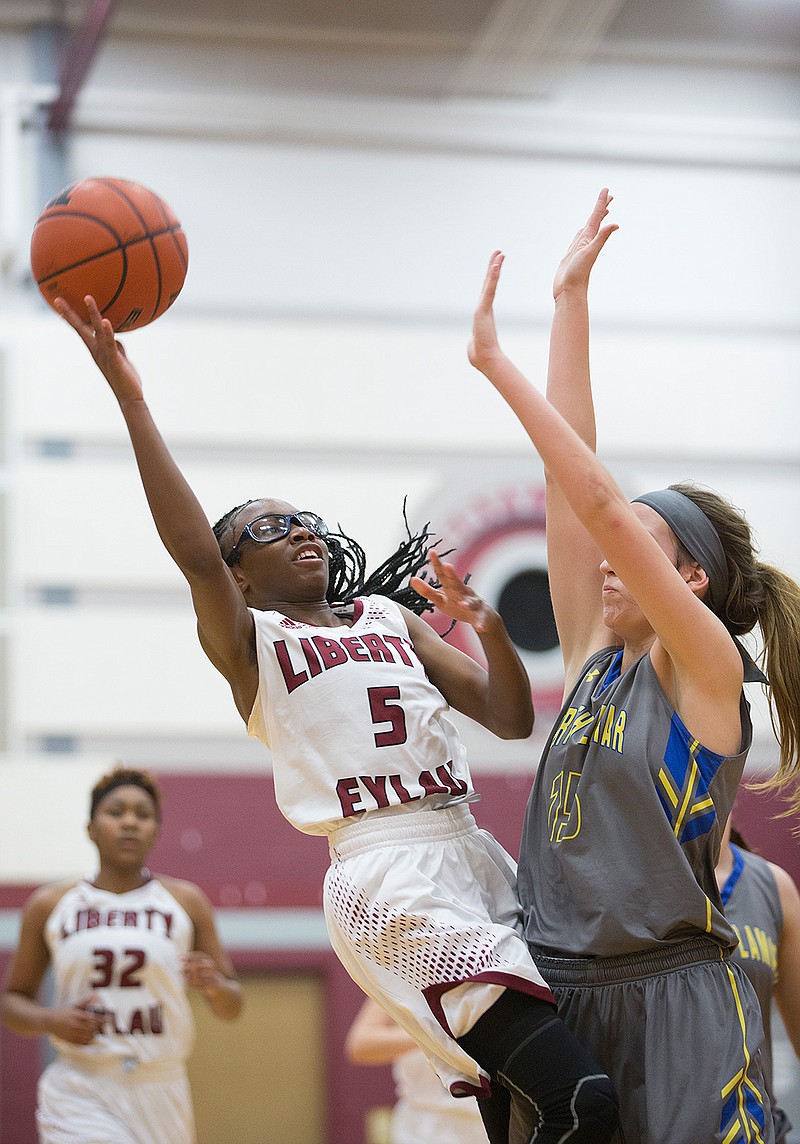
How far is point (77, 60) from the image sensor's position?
8.88 m

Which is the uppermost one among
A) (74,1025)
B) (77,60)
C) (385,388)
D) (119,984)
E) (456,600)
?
(77,60)

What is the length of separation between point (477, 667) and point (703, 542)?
2.13 ft

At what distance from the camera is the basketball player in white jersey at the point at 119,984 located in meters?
5.62

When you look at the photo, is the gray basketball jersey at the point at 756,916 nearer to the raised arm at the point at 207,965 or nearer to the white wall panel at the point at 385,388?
the raised arm at the point at 207,965

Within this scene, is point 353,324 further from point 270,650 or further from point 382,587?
point 270,650

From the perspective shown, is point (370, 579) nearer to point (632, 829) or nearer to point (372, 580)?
point (372, 580)

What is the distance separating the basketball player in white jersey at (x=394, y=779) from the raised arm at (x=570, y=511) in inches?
5.8

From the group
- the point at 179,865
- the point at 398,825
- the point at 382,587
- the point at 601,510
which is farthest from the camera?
the point at 179,865

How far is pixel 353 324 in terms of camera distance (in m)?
9.52

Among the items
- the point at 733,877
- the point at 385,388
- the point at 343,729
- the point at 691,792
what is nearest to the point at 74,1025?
the point at 733,877

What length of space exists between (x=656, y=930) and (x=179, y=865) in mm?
6425

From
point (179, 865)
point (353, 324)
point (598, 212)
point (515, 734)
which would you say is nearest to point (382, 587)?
point (515, 734)

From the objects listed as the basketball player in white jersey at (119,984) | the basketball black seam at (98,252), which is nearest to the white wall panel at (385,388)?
the basketball player in white jersey at (119,984)

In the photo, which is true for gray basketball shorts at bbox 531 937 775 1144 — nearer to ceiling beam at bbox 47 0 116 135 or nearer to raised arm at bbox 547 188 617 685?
raised arm at bbox 547 188 617 685
